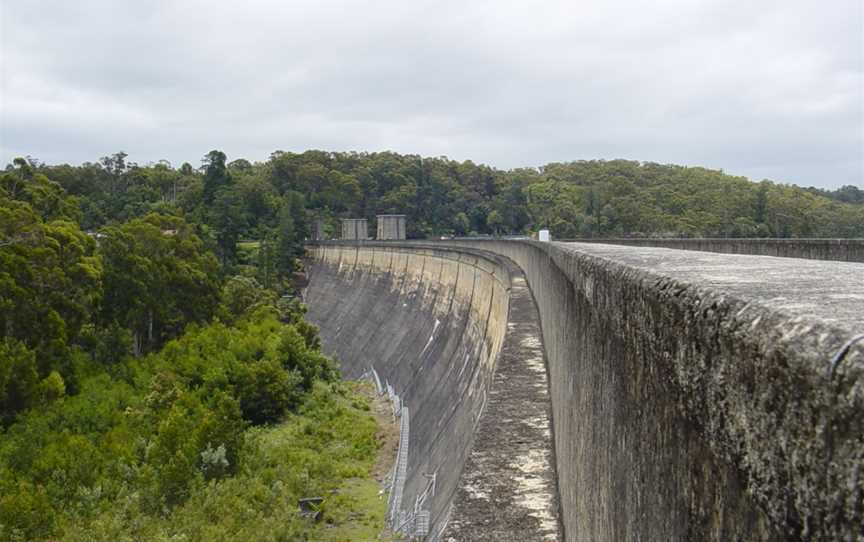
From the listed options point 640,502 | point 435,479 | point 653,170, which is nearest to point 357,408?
point 435,479

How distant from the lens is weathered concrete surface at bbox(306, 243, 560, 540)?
4809 millimetres

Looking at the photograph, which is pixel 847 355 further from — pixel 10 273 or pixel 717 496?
pixel 10 273

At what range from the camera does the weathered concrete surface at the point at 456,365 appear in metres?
4.81

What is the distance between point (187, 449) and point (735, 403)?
1768 cm

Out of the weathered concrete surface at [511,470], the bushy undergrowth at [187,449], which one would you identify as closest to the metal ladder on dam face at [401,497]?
the bushy undergrowth at [187,449]

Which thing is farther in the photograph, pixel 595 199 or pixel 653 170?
pixel 653 170

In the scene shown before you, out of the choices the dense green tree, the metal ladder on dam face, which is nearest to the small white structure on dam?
the dense green tree

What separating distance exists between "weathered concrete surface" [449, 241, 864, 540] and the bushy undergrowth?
40.5 feet

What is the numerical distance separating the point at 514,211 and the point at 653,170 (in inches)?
1246

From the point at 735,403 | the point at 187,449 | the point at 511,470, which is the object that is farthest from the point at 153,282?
the point at 735,403

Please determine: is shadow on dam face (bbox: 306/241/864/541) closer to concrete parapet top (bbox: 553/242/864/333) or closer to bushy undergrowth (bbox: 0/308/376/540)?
concrete parapet top (bbox: 553/242/864/333)

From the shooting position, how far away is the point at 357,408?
25.2 metres

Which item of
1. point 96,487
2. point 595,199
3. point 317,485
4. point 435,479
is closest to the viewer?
point 435,479

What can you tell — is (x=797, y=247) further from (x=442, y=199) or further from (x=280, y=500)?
(x=442, y=199)
